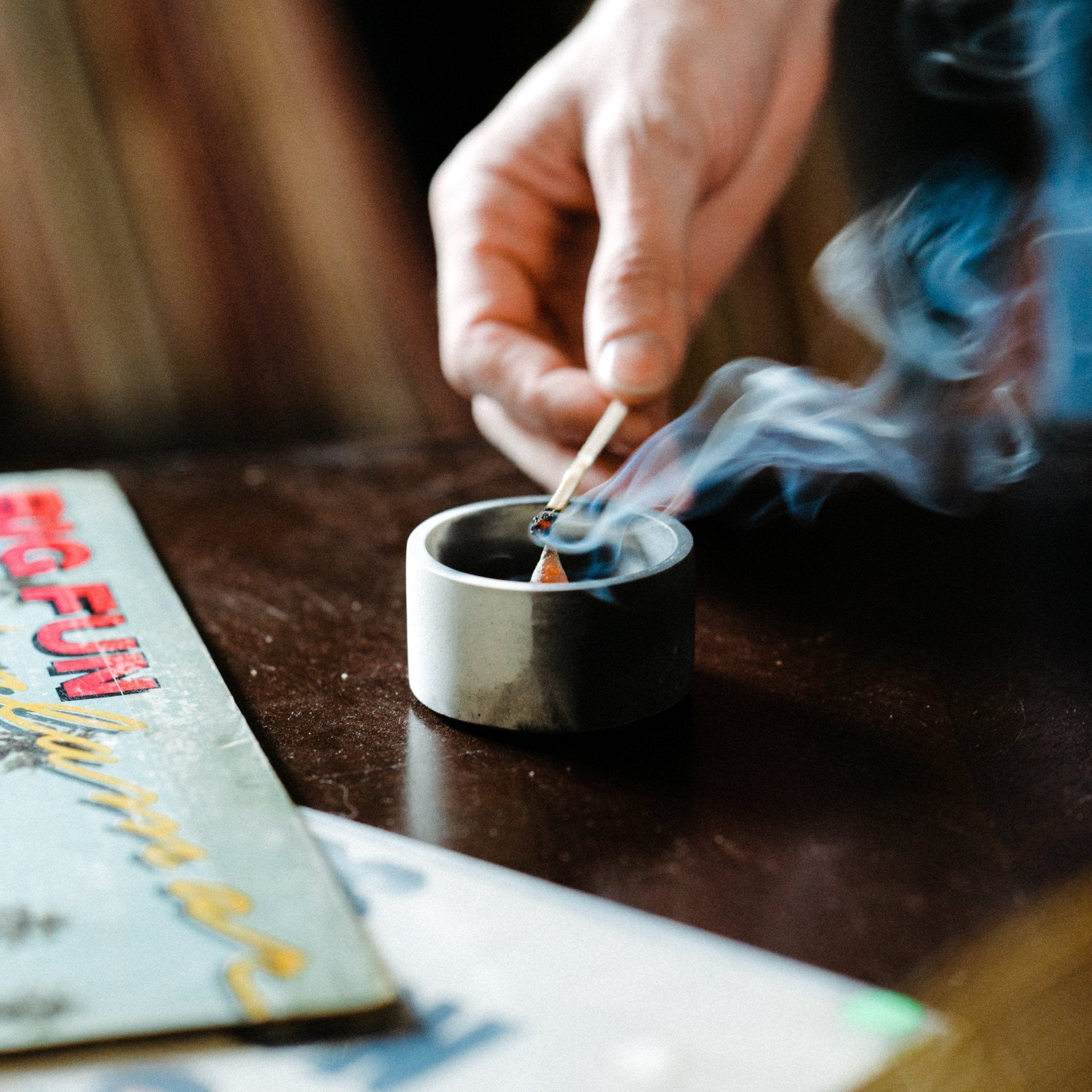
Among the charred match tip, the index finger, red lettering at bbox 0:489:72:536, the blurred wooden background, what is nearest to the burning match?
the charred match tip

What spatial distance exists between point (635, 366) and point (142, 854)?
61 cm

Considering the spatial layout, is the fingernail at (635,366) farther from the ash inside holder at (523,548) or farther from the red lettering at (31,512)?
the red lettering at (31,512)

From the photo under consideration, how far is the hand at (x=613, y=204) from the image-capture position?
1.08m

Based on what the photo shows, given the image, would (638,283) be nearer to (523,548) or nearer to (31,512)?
(523,548)

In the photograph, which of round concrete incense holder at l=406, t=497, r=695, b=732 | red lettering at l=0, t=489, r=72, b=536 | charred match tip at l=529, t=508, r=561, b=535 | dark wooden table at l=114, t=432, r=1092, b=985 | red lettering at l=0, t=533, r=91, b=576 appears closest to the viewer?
dark wooden table at l=114, t=432, r=1092, b=985

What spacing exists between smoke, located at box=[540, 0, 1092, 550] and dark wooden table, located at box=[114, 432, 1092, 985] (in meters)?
0.09

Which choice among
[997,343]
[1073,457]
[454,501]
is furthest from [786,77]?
[454,501]

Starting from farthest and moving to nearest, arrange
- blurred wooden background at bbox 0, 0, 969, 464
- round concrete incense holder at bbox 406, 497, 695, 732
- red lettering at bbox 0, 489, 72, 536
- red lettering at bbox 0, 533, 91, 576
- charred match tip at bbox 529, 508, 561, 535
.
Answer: blurred wooden background at bbox 0, 0, 969, 464, red lettering at bbox 0, 489, 72, 536, red lettering at bbox 0, 533, 91, 576, charred match tip at bbox 529, 508, 561, 535, round concrete incense holder at bbox 406, 497, 695, 732

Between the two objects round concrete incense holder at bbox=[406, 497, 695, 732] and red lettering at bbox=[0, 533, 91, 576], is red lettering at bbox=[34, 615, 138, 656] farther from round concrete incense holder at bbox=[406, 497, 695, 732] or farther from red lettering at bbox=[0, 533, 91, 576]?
round concrete incense holder at bbox=[406, 497, 695, 732]

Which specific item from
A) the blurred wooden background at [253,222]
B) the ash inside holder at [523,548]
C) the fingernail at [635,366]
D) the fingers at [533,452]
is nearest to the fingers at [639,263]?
the fingernail at [635,366]

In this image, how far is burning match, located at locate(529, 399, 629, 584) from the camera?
777 mm

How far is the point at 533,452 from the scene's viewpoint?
4.05ft

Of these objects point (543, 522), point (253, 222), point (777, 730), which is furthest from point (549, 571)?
point (253, 222)

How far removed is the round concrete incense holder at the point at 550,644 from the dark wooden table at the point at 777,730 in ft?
0.07
